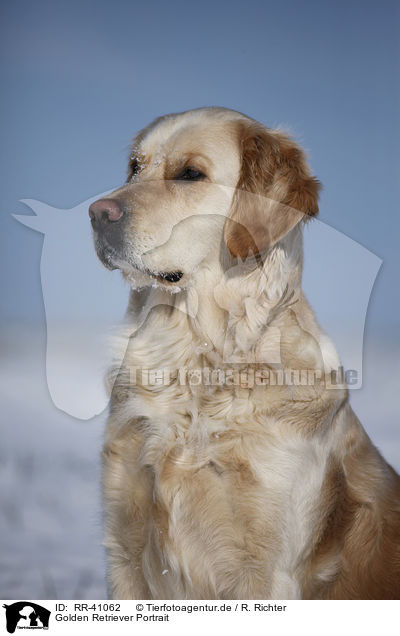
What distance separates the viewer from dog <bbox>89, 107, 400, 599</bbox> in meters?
1.73

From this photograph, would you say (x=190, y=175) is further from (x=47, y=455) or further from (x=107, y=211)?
(x=47, y=455)

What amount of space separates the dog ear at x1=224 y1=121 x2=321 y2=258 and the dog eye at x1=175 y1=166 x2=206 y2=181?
12 cm

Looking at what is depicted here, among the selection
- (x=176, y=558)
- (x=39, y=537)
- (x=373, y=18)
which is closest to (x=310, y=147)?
(x=373, y=18)

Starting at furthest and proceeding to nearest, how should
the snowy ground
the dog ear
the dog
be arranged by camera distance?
the snowy ground < the dog ear < the dog

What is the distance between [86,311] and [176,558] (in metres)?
0.80

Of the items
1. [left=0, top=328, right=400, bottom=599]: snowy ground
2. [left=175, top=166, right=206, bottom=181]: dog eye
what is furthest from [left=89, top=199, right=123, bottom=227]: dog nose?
[left=0, top=328, right=400, bottom=599]: snowy ground

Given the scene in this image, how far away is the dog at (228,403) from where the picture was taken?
173 centimetres

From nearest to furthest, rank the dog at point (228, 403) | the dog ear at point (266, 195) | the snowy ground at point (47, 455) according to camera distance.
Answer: the dog at point (228, 403), the dog ear at point (266, 195), the snowy ground at point (47, 455)

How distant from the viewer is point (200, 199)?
1.86m

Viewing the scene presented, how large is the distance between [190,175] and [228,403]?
26.4 inches
